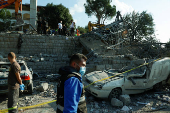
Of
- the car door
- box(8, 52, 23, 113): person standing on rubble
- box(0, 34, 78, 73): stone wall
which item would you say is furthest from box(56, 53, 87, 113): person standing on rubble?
box(0, 34, 78, 73): stone wall

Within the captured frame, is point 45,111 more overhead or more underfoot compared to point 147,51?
more underfoot

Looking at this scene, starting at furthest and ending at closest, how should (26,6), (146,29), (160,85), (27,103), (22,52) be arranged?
(26,6) → (146,29) → (22,52) → (160,85) → (27,103)

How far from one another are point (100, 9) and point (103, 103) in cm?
3422

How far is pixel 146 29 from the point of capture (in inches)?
1037

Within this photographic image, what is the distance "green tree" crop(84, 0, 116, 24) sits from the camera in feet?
112

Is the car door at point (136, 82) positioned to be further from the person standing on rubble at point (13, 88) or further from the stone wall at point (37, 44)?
the stone wall at point (37, 44)

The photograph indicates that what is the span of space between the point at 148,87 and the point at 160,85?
3.61ft

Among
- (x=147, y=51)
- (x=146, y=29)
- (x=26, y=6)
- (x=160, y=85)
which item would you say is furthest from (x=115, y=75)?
(x=26, y=6)

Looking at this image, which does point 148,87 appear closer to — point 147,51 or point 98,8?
point 147,51

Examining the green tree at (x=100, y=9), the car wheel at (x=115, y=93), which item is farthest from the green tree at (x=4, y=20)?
the car wheel at (x=115, y=93)

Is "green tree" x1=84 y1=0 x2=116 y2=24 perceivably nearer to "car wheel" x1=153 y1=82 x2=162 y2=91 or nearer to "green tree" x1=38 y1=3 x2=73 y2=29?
"green tree" x1=38 y1=3 x2=73 y2=29

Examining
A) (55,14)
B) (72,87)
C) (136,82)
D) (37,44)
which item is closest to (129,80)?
(136,82)

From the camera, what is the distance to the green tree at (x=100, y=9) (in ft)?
112

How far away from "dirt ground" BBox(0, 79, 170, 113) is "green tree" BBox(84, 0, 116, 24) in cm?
3200
